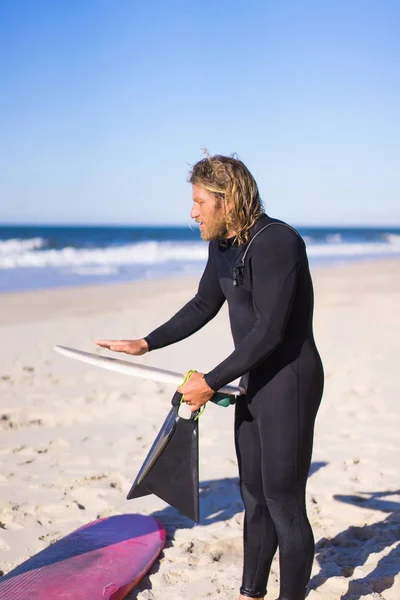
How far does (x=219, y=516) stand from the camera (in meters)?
3.73

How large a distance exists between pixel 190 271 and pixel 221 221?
16.5 metres

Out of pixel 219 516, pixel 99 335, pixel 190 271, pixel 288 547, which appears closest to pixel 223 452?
pixel 219 516

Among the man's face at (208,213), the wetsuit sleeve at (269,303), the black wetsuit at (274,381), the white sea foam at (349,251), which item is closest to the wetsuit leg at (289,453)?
the black wetsuit at (274,381)

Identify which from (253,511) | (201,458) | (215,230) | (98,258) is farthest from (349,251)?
(215,230)

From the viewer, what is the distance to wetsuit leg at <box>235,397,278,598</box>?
2506 millimetres

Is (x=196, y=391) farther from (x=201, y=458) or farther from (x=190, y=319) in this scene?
(x=201, y=458)

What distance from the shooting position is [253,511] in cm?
256

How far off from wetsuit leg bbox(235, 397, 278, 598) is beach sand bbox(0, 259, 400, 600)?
1.13 ft

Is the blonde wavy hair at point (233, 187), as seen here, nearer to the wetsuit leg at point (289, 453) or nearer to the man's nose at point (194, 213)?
the man's nose at point (194, 213)

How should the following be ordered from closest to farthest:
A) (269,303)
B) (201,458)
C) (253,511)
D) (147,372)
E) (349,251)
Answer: (269,303), (147,372), (253,511), (201,458), (349,251)

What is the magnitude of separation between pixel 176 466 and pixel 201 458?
2.10 meters

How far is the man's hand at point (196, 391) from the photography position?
2.26 m

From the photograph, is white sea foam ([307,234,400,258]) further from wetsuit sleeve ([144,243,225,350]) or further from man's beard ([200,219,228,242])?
man's beard ([200,219,228,242])

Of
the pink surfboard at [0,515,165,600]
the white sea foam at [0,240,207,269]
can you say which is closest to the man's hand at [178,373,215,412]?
the pink surfboard at [0,515,165,600]
